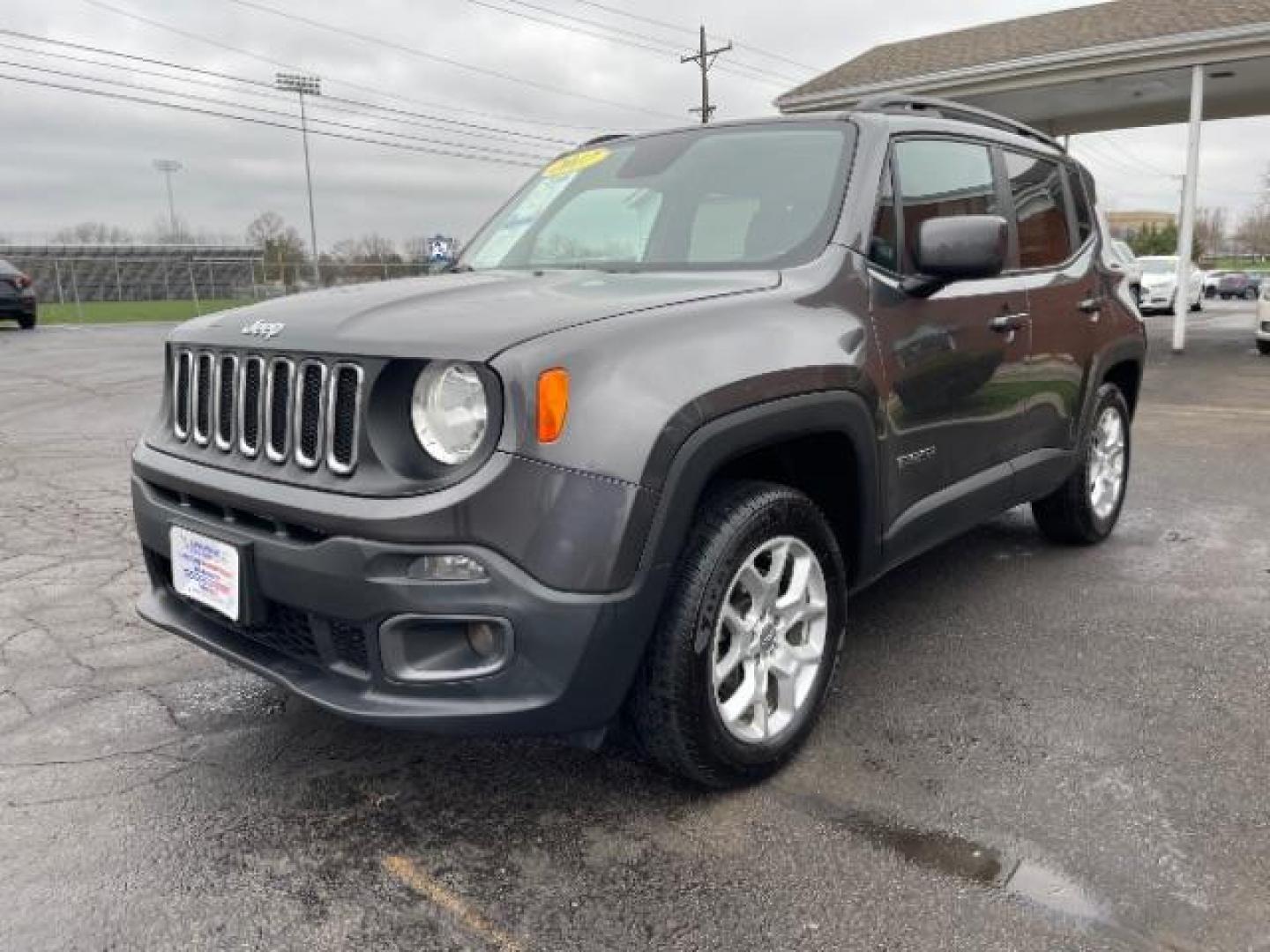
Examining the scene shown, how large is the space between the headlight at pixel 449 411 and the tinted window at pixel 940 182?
5.38 ft

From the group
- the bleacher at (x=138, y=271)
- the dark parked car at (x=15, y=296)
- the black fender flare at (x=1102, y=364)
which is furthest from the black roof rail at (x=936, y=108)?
the bleacher at (x=138, y=271)

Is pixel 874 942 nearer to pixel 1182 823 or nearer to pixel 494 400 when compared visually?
pixel 1182 823

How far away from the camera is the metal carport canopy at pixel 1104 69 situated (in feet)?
44.4

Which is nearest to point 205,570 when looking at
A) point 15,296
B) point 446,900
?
point 446,900

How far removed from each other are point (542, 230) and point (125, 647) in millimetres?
2143

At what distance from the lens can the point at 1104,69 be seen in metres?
14.1

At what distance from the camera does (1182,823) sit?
251 centimetres

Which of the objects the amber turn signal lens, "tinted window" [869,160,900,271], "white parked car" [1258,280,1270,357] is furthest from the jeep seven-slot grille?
"white parked car" [1258,280,1270,357]

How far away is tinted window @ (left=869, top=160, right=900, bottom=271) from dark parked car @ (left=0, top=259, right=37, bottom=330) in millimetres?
20934

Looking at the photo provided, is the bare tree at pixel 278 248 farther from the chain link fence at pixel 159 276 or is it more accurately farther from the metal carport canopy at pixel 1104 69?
the metal carport canopy at pixel 1104 69

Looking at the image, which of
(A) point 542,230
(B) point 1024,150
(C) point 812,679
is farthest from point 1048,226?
(C) point 812,679

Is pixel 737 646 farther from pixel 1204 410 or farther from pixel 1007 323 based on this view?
pixel 1204 410

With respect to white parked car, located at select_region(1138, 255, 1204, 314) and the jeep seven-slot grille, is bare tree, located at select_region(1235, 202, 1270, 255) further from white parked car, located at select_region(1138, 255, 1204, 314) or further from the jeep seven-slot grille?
the jeep seven-slot grille

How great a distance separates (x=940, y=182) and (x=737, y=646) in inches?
74.5
